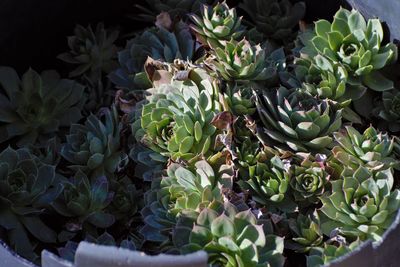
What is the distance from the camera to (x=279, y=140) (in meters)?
1.18

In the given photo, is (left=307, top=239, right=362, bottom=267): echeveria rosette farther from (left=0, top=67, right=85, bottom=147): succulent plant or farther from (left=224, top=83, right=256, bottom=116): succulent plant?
(left=0, top=67, right=85, bottom=147): succulent plant

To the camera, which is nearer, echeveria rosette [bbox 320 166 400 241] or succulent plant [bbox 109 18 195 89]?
echeveria rosette [bbox 320 166 400 241]

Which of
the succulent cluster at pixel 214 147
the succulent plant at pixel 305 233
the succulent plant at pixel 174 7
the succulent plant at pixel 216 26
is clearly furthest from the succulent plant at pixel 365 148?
the succulent plant at pixel 174 7

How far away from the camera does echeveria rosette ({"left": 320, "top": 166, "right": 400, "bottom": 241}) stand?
3.58 ft

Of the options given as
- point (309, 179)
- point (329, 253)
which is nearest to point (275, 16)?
point (309, 179)

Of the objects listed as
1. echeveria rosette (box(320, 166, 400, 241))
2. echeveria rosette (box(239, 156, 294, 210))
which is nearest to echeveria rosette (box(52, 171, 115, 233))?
echeveria rosette (box(239, 156, 294, 210))

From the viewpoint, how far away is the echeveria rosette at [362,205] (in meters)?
1.09

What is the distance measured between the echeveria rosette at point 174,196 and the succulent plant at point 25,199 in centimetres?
15

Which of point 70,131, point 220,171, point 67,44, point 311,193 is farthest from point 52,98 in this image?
point 311,193

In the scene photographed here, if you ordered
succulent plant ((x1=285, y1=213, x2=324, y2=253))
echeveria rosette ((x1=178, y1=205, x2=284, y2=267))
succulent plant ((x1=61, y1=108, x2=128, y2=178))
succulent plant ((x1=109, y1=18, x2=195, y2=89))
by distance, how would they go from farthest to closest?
1. succulent plant ((x1=109, y1=18, x2=195, y2=89))
2. succulent plant ((x1=61, y1=108, x2=128, y2=178))
3. succulent plant ((x1=285, y1=213, x2=324, y2=253))
4. echeveria rosette ((x1=178, y1=205, x2=284, y2=267))

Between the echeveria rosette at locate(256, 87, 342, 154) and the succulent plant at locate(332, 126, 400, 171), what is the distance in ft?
0.07

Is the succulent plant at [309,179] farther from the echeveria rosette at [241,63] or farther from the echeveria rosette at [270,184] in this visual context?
the echeveria rosette at [241,63]

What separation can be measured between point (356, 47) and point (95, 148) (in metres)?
0.45

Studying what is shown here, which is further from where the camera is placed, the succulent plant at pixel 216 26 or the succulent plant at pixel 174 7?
the succulent plant at pixel 174 7
